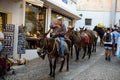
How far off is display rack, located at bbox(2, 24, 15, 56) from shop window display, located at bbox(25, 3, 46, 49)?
A: 2.96 m

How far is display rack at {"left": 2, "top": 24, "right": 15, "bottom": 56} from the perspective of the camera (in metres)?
14.4

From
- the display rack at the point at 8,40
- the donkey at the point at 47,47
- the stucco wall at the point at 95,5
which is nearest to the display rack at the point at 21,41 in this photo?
the display rack at the point at 8,40

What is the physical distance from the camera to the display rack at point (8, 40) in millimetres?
14417

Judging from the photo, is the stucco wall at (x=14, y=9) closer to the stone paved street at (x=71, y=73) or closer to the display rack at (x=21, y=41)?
the display rack at (x=21, y=41)

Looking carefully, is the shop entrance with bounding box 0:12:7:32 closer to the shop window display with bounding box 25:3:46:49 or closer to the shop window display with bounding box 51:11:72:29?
the shop window display with bounding box 25:3:46:49

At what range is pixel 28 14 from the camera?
18.6 m

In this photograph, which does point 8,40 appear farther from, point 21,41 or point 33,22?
point 33,22

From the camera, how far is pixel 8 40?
14742 millimetres

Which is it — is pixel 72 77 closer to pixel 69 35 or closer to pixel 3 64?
pixel 3 64

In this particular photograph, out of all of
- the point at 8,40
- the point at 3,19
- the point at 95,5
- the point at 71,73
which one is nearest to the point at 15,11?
the point at 3,19

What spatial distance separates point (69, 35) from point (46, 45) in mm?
6337

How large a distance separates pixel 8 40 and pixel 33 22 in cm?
507

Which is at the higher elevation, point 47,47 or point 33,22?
point 33,22

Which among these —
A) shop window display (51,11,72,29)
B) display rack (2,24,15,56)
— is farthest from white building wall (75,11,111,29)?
display rack (2,24,15,56)
